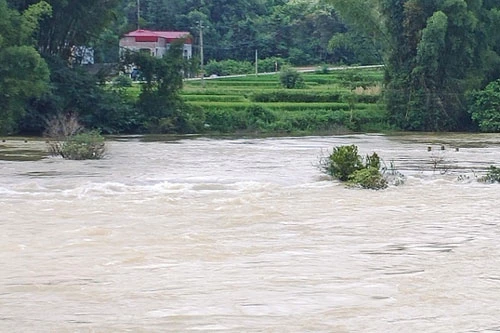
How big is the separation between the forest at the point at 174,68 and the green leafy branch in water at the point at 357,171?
46.3 feet

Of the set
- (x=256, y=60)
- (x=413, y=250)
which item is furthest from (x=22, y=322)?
(x=256, y=60)

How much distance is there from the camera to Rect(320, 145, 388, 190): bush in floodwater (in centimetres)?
2064

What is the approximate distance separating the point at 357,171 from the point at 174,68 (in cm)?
2221

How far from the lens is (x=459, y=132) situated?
4603 cm

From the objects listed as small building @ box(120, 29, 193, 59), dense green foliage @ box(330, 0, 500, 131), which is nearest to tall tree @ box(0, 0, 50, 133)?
dense green foliage @ box(330, 0, 500, 131)

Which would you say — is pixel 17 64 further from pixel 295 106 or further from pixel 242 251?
pixel 242 251

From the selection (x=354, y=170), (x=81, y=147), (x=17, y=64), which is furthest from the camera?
(x=17, y=64)

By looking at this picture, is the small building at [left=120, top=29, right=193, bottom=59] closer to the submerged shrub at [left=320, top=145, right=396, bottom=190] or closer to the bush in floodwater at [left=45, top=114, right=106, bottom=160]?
the bush in floodwater at [left=45, top=114, right=106, bottom=160]

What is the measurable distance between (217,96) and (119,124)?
27.2 ft

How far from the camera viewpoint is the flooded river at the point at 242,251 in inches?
380

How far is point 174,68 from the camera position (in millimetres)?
41906

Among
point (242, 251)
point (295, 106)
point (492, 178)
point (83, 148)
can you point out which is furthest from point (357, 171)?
Result: point (295, 106)

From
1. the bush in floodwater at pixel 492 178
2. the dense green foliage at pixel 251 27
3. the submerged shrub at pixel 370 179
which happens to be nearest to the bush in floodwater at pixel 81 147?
the submerged shrub at pixel 370 179

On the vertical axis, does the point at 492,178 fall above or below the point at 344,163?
below
